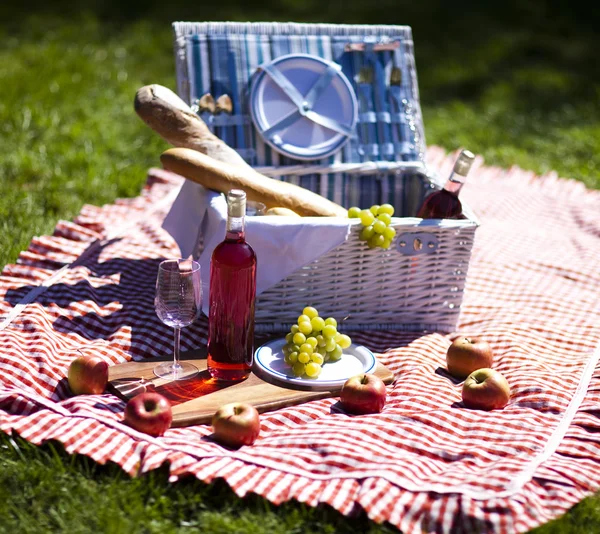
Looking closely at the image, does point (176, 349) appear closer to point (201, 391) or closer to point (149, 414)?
point (201, 391)

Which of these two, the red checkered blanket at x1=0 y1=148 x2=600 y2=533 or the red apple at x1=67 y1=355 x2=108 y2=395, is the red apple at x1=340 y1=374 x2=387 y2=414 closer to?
the red checkered blanket at x1=0 y1=148 x2=600 y2=533

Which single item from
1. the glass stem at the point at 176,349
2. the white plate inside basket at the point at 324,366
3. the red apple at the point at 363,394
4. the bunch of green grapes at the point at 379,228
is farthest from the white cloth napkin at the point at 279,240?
the red apple at the point at 363,394

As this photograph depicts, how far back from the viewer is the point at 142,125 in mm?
4863

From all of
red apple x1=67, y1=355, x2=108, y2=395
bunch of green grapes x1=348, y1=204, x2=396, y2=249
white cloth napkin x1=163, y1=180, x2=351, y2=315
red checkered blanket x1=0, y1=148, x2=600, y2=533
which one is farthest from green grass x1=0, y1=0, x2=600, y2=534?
bunch of green grapes x1=348, y1=204, x2=396, y2=249

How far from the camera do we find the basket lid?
316 centimetres

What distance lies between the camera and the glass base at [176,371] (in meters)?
2.24

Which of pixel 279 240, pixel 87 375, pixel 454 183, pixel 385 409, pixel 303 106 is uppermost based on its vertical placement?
pixel 303 106

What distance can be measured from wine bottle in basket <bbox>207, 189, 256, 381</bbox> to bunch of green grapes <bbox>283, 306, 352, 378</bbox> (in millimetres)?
120

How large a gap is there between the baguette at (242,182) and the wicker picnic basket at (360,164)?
248 mm

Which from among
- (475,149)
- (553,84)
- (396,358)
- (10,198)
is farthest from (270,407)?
(553,84)

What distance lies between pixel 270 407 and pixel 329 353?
0.29 meters

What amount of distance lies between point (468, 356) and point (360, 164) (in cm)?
108

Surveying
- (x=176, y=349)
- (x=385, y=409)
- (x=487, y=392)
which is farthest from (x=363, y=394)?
(x=176, y=349)

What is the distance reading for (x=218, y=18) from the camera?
6926 mm
